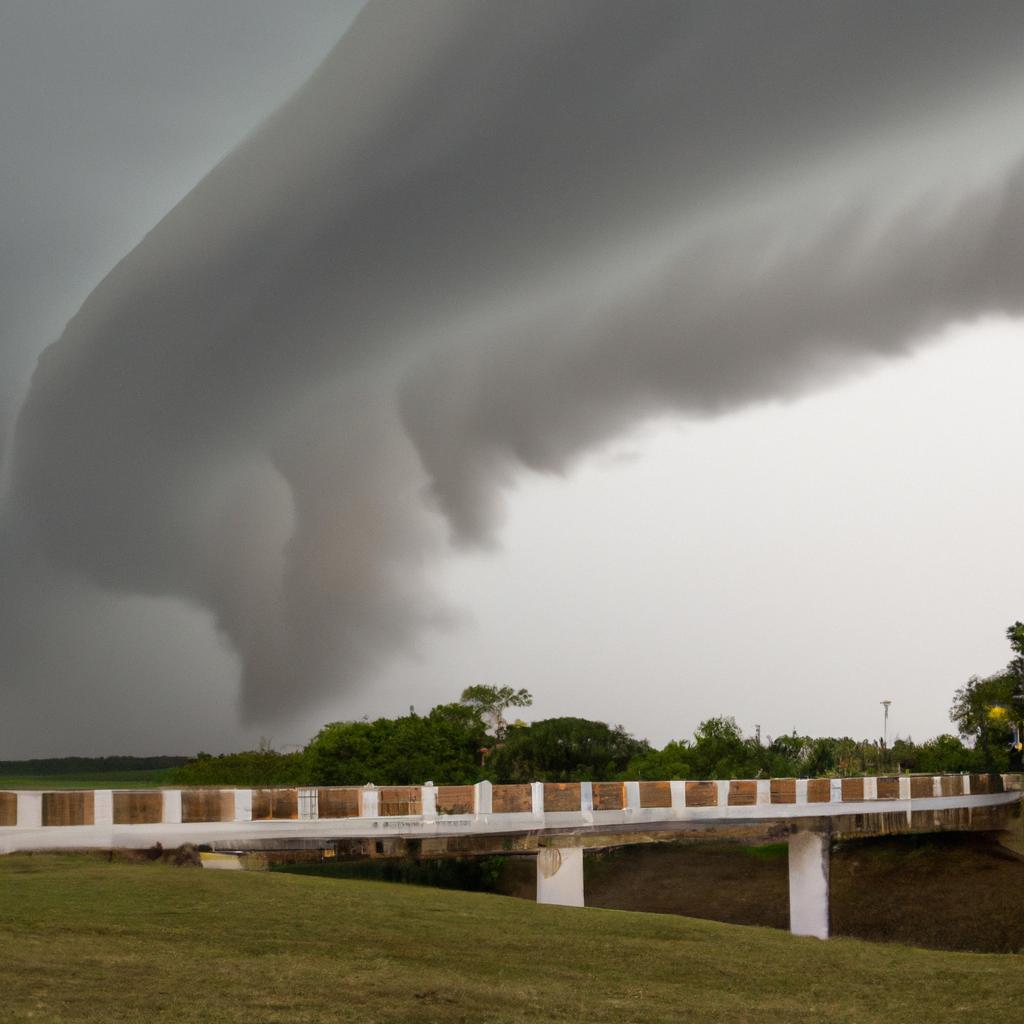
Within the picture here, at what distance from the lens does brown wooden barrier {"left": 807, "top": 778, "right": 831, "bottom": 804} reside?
47375mm

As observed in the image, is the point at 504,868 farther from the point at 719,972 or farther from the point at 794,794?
the point at 719,972

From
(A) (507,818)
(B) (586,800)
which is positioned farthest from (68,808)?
(B) (586,800)

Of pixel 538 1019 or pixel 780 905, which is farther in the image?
pixel 780 905

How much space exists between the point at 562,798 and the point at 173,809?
1189 centimetres

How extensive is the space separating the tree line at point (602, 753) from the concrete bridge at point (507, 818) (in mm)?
Result: 20987

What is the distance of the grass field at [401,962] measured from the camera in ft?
46.9

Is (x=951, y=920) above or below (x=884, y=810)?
below

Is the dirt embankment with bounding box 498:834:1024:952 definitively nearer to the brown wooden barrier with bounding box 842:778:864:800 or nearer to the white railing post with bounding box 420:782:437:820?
the brown wooden barrier with bounding box 842:778:864:800

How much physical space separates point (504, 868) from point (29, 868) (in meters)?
49.7

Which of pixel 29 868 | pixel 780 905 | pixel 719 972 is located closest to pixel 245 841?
pixel 29 868

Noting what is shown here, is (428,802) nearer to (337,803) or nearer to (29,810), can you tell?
(337,803)

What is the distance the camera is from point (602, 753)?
322 ft

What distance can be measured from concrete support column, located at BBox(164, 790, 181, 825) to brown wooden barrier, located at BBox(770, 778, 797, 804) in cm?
2168

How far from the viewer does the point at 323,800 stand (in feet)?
110
